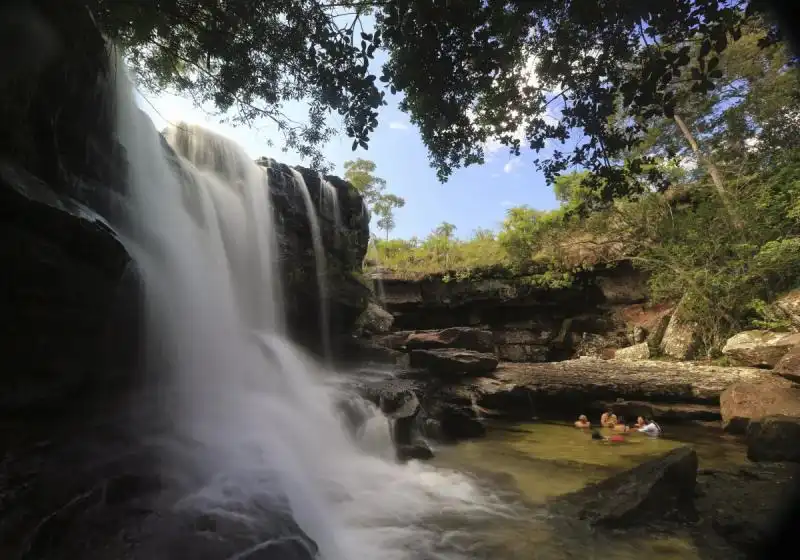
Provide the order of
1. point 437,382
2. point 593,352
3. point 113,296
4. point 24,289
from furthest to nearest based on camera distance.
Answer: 1. point 593,352
2. point 437,382
3. point 113,296
4. point 24,289

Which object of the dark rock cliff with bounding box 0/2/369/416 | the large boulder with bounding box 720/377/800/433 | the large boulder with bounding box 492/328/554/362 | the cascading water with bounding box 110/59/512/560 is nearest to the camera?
the dark rock cliff with bounding box 0/2/369/416

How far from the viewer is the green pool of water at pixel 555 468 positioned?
394cm

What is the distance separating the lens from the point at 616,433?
8836 mm

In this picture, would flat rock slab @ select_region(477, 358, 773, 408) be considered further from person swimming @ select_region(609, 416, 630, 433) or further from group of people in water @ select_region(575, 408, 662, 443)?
person swimming @ select_region(609, 416, 630, 433)

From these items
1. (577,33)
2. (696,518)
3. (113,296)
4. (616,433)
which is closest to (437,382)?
(616,433)

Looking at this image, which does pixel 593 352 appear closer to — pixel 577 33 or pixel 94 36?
pixel 577 33

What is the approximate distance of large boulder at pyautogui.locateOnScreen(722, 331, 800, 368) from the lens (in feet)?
29.6

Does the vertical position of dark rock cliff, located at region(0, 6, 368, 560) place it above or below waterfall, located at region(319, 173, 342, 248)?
below

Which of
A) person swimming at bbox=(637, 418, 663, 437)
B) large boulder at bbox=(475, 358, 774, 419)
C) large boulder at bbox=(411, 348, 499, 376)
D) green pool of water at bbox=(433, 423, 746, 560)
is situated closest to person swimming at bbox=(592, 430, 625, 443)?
green pool of water at bbox=(433, 423, 746, 560)

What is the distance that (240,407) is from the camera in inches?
263

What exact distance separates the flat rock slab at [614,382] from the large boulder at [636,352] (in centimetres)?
236

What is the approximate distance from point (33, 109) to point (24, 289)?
1.74 metres

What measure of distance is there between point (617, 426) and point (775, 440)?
3116 millimetres

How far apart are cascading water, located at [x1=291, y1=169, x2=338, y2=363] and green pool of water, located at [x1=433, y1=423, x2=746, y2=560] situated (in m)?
6.23
